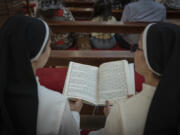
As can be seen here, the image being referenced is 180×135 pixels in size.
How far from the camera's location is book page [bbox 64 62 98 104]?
1.28 meters

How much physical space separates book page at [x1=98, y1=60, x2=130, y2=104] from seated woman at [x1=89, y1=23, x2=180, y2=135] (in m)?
0.28

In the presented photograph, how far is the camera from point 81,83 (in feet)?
4.50

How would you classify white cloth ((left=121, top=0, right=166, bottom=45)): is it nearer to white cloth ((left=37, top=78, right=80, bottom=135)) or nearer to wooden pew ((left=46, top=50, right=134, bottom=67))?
wooden pew ((left=46, top=50, right=134, bottom=67))

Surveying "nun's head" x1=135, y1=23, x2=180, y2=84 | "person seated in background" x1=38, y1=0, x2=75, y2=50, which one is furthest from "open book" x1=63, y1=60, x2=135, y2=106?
"person seated in background" x1=38, y1=0, x2=75, y2=50

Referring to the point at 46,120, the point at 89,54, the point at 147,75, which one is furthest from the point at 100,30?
the point at 46,120

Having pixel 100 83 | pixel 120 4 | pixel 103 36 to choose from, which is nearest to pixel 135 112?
pixel 100 83

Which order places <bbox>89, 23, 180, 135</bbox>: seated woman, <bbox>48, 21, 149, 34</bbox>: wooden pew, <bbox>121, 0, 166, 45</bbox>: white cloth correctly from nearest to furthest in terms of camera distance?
<bbox>89, 23, 180, 135</bbox>: seated woman → <bbox>48, 21, 149, 34</bbox>: wooden pew → <bbox>121, 0, 166, 45</bbox>: white cloth

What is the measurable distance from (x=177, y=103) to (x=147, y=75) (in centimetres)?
25

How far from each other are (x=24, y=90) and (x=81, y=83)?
0.54 m

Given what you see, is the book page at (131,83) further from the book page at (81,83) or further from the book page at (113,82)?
the book page at (81,83)

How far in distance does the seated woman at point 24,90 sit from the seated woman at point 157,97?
360 millimetres

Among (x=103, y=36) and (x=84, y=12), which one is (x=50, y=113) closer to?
(x=103, y=36)

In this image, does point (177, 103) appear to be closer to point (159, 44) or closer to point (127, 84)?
point (159, 44)

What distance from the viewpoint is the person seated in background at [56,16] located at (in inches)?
100.0
